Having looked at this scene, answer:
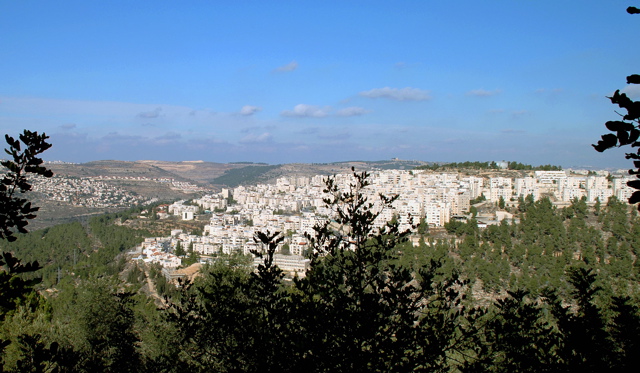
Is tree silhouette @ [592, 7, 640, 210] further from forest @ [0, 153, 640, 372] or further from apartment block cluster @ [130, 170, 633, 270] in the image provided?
apartment block cluster @ [130, 170, 633, 270]

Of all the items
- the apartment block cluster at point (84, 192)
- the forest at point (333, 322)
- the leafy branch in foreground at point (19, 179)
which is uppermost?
the leafy branch in foreground at point (19, 179)

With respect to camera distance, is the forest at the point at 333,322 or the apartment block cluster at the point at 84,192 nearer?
the forest at the point at 333,322

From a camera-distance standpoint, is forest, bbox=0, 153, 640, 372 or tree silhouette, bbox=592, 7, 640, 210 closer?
tree silhouette, bbox=592, 7, 640, 210

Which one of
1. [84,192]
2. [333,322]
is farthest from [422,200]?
[84,192]

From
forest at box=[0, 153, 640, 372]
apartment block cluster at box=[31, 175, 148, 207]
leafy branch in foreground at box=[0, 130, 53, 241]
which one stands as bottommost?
apartment block cluster at box=[31, 175, 148, 207]

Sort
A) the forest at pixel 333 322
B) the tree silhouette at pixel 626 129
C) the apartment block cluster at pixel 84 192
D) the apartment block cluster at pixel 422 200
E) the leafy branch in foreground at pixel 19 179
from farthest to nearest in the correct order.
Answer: the apartment block cluster at pixel 84 192 < the apartment block cluster at pixel 422 200 < the forest at pixel 333 322 < the leafy branch in foreground at pixel 19 179 < the tree silhouette at pixel 626 129

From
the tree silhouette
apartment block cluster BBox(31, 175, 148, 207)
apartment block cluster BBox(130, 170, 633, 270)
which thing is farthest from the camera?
apartment block cluster BBox(31, 175, 148, 207)

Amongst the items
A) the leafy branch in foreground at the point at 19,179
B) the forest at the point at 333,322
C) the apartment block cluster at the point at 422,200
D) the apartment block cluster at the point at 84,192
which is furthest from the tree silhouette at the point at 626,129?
the apartment block cluster at the point at 84,192

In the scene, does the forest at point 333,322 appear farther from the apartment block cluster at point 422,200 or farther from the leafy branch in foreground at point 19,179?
the apartment block cluster at point 422,200

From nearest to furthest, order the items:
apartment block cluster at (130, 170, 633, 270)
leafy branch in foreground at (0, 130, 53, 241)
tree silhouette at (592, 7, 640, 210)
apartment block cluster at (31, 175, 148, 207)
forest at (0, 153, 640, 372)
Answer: tree silhouette at (592, 7, 640, 210) → leafy branch in foreground at (0, 130, 53, 241) → forest at (0, 153, 640, 372) → apartment block cluster at (130, 170, 633, 270) → apartment block cluster at (31, 175, 148, 207)

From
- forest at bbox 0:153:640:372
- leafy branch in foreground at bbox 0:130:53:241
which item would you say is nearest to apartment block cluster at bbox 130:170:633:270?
forest at bbox 0:153:640:372

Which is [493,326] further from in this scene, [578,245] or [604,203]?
[604,203]

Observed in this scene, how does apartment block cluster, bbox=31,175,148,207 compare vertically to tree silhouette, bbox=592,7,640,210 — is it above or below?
below

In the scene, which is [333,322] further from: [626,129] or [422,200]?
[422,200]
